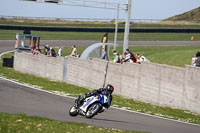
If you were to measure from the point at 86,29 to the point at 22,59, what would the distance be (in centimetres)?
3055

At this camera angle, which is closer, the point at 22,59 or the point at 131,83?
the point at 131,83

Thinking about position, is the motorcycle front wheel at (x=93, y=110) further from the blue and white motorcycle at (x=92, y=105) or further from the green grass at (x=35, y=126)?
the green grass at (x=35, y=126)

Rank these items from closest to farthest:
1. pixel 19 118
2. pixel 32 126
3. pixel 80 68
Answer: pixel 32 126 → pixel 19 118 → pixel 80 68

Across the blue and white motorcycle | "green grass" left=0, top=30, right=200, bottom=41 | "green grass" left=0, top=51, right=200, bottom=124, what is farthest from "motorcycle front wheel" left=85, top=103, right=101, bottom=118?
"green grass" left=0, top=30, right=200, bottom=41

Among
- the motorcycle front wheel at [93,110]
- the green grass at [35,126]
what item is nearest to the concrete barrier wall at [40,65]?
the motorcycle front wheel at [93,110]

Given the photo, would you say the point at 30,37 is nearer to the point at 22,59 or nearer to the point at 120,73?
the point at 22,59

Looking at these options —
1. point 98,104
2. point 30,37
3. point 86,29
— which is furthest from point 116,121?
point 86,29

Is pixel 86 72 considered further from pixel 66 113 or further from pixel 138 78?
pixel 66 113

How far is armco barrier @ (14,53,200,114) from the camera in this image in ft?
68.0

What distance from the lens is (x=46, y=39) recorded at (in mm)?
58750

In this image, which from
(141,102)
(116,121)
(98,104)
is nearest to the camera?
(98,104)

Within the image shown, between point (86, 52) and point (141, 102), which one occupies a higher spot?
point (86, 52)

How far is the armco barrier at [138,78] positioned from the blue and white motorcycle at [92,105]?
20.6 ft

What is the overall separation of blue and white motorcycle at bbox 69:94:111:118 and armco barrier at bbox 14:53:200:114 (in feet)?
20.6
